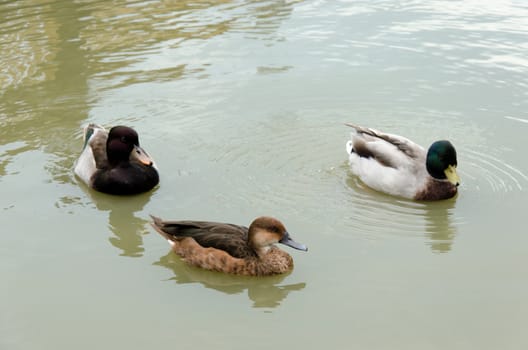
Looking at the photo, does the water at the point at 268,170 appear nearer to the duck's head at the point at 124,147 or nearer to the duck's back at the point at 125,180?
the duck's back at the point at 125,180

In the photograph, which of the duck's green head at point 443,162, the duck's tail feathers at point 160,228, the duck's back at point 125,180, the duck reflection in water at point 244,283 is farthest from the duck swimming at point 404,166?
the duck's tail feathers at point 160,228

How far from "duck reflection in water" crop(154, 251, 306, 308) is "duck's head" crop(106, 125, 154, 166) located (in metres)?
1.92

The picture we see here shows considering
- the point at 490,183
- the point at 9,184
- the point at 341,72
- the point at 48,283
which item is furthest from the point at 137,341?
the point at 341,72

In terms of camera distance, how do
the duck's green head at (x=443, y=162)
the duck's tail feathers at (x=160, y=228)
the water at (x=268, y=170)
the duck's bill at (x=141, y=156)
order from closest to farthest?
the water at (x=268, y=170) < the duck's tail feathers at (x=160, y=228) < the duck's green head at (x=443, y=162) < the duck's bill at (x=141, y=156)

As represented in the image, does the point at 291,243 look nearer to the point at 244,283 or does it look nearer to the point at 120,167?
the point at 244,283

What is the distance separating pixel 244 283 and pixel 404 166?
99.8 inches

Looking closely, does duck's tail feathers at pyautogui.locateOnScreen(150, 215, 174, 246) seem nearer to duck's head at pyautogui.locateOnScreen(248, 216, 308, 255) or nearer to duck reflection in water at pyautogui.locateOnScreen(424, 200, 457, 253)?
duck's head at pyautogui.locateOnScreen(248, 216, 308, 255)

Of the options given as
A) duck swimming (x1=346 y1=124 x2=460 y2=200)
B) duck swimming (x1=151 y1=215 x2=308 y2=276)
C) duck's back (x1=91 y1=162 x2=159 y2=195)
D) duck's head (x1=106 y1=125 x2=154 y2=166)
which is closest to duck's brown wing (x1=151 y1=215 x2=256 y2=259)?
duck swimming (x1=151 y1=215 x2=308 y2=276)

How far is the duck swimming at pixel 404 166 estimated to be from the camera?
8.75 m

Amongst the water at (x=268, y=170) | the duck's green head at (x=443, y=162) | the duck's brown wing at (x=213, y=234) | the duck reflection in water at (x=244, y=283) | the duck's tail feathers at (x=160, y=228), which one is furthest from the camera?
the duck's green head at (x=443, y=162)

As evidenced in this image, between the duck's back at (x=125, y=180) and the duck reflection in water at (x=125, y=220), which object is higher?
the duck's back at (x=125, y=180)

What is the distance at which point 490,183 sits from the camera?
9.06 metres

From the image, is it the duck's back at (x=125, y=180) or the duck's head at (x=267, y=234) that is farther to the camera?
the duck's back at (x=125, y=180)

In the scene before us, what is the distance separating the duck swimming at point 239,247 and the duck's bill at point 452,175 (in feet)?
7.20
